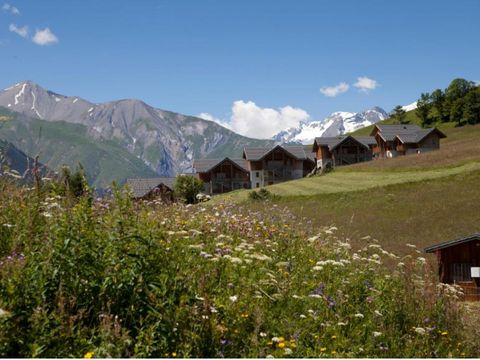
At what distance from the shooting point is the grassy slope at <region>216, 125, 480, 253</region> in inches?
1551

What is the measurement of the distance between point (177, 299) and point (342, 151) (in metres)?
107

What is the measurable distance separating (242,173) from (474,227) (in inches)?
2863

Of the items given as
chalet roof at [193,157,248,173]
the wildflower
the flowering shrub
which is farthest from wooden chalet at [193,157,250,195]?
the wildflower

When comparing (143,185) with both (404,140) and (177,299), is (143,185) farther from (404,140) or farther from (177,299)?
(177,299)

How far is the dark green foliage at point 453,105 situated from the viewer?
125875mm

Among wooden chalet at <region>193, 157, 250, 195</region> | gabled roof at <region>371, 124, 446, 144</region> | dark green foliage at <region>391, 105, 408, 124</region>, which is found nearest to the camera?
gabled roof at <region>371, 124, 446, 144</region>

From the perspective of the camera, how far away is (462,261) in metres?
27.4

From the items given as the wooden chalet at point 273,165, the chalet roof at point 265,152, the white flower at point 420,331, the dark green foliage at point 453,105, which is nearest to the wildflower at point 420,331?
the white flower at point 420,331

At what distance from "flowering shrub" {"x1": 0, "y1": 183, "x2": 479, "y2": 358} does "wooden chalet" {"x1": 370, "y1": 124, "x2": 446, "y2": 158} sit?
10115 centimetres

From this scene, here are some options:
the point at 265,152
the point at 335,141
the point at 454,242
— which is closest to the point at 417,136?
the point at 335,141

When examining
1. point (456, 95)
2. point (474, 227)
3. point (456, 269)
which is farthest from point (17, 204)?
point (456, 95)

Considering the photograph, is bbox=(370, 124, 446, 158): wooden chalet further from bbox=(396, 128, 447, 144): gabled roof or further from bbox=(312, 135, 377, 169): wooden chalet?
bbox=(312, 135, 377, 169): wooden chalet

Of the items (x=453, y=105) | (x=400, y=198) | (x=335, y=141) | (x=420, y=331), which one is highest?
(x=453, y=105)

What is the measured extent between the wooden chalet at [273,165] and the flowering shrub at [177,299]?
3891 inches
